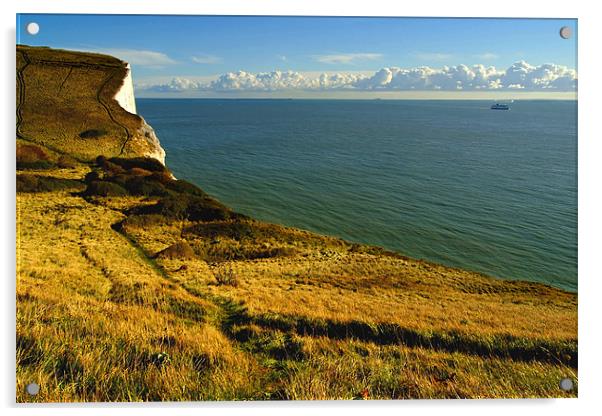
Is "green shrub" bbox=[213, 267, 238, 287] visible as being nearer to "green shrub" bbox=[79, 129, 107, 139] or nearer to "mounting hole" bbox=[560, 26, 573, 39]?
"green shrub" bbox=[79, 129, 107, 139]

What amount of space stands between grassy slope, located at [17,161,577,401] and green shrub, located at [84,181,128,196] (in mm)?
779

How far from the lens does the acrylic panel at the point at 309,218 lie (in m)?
6.88

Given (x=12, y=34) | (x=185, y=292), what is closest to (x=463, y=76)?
(x=185, y=292)

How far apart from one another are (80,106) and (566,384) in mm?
12389

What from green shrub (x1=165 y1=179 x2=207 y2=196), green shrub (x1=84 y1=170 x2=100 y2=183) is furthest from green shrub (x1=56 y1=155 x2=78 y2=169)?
green shrub (x1=165 y1=179 x2=207 y2=196)

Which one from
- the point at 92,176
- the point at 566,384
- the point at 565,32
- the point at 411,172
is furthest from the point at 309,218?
the point at 565,32

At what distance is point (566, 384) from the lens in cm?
718

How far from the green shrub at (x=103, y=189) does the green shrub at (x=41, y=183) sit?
351mm

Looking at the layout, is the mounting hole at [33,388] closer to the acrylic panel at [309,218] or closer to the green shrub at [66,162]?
the acrylic panel at [309,218]

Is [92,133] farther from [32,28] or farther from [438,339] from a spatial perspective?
[438,339]

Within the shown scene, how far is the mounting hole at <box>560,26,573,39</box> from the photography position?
25.1 ft

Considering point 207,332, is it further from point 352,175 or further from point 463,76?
point 463,76
